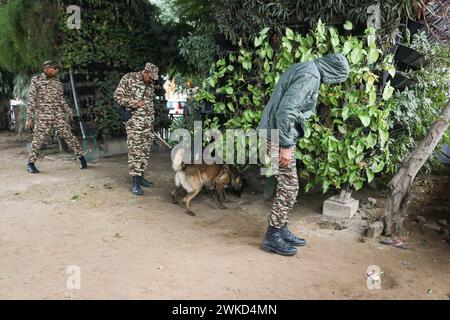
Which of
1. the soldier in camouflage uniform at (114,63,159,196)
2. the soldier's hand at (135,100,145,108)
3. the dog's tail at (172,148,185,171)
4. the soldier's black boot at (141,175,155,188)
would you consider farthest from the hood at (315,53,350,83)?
the soldier's black boot at (141,175,155,188)

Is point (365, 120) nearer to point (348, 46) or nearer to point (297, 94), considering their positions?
point (348, 46)

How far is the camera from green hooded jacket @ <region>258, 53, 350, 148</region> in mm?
3730

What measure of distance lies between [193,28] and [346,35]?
4681 millimetres

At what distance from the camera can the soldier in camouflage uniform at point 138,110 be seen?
599 centimetres

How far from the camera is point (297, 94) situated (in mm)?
3713

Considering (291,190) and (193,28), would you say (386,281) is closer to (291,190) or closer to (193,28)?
(291,190)

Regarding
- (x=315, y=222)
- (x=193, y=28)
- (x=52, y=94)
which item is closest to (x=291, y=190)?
(x=315, y=222)

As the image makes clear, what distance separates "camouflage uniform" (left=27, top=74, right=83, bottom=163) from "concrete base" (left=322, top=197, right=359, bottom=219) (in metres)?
5.05

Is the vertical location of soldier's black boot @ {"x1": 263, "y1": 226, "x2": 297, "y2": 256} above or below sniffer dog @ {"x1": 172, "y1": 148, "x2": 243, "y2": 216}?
below

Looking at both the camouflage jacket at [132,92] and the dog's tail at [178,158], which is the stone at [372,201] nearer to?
the dog's tail at [178,158]

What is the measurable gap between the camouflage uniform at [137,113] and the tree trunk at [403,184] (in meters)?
3.66

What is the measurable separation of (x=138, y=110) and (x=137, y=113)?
49 mm

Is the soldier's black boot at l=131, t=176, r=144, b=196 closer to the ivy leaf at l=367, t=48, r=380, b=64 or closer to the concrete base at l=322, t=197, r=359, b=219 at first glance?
the concrete base at l=322, t=197, r=359, b=219

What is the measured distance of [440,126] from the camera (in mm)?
4273
